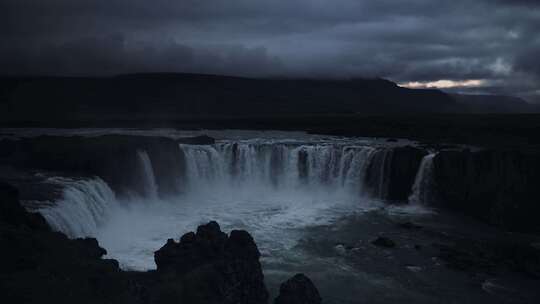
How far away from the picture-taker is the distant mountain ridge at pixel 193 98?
102 metres

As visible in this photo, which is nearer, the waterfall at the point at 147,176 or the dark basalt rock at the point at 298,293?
the dark basalt rock at the point at 298,293

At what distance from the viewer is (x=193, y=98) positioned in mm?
130875

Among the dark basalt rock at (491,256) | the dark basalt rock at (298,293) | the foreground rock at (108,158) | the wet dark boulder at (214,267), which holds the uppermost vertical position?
the foreground rock at (108,158)

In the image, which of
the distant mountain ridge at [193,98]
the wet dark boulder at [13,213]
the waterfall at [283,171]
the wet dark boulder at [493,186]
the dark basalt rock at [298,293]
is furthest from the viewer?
the distant mountain ridge at [193,98]

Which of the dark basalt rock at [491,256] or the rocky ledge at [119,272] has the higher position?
the rocky ledge at [119,272]

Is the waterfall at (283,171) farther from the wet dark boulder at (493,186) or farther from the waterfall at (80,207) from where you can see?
the waterfall at (80,207)

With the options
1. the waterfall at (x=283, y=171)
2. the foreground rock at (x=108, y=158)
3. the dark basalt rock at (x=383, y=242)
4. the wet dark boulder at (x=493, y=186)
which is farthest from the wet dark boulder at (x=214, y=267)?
the wet dark boulder at (x=493, y=186)

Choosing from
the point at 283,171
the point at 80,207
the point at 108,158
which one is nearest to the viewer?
the point at 80,207

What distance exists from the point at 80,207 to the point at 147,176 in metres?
9.61

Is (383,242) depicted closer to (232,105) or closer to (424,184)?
(424,184)

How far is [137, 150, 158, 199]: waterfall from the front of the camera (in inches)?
1277

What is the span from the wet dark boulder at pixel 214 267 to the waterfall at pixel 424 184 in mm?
18699

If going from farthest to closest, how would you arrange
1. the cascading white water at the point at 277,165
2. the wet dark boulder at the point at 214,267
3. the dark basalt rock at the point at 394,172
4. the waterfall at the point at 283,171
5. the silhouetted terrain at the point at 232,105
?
the silhouetted terrain at the point at 232,105
the cascading white water at the point at 277,165
the dark basalt rock at the point at 394,172
the waterfall at the point at 283,171
the wet dark boulder at the point at 214,267

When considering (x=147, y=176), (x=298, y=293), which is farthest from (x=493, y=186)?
(x=147, y=176)
